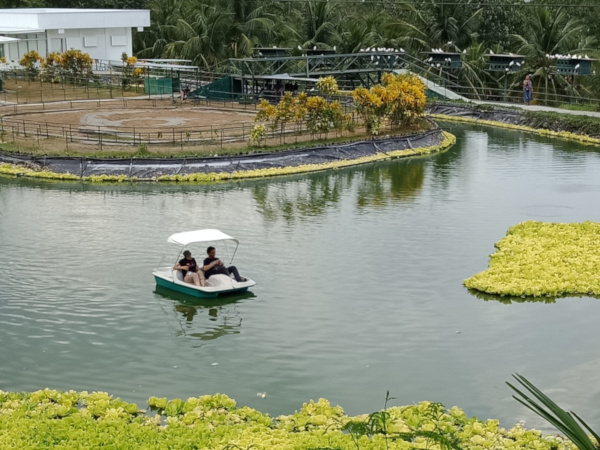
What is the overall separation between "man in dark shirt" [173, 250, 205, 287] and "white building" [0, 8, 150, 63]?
55468mm

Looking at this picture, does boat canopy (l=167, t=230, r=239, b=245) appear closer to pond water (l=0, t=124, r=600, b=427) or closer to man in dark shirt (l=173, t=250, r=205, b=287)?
man in dark shirt (l=173, t=250, r=205, b=287)

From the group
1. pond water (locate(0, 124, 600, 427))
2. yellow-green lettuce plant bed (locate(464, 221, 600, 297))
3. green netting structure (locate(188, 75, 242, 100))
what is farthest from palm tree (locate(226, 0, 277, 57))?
yellow-green lettuce plant bed (locate(464, 221, 600, 297))

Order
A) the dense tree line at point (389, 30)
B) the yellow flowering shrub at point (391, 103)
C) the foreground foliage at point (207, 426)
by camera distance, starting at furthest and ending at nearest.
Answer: the dense tree line at point (389, 30), the yellow flowering shrub at point (391, 103), the foreground foliage at point (207, 426)

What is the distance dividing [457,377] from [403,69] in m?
52.6

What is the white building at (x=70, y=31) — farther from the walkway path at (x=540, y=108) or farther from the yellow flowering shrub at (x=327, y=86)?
the walkway path at (x=540, y=108)

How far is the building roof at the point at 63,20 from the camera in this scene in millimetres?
77188

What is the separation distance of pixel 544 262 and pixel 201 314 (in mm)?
10523

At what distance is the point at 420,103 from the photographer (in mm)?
52906

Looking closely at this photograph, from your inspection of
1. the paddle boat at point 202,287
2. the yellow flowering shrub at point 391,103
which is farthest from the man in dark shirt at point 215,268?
the yellow flowering shrub at point 391,103

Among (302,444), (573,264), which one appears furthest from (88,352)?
(573,264)

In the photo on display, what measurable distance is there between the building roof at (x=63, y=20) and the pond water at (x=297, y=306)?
134 feet

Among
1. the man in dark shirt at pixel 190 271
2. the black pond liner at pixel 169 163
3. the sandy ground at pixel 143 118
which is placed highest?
the sandy ground at pixel 143 118

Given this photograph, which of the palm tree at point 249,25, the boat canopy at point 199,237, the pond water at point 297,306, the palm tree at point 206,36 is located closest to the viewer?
the pond water at point 297,306

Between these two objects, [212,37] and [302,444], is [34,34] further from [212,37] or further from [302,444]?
[302,444]
